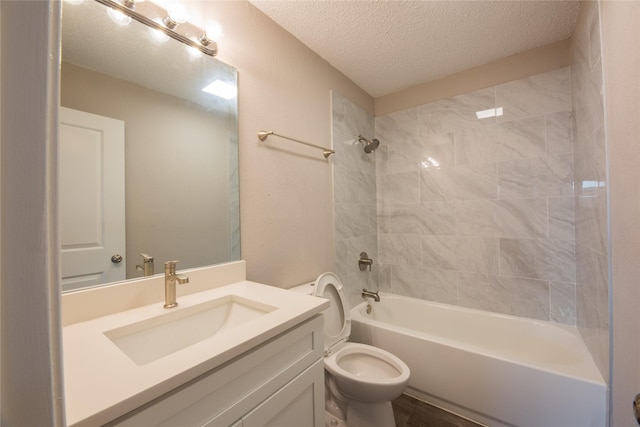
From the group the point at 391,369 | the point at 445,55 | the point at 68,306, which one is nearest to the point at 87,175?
the point at 68,306

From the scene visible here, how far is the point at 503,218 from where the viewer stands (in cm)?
192

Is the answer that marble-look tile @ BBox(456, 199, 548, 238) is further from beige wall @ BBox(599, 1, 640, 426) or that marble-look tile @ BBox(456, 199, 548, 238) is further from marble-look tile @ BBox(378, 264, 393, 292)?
beige wall @ BBox(599, 1, 640, 426)

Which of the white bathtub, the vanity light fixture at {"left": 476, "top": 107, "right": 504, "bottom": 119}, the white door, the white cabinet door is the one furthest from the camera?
the vanity light fixture at {"left": 476, "top": 107, "right": 504, "bottom": 119}

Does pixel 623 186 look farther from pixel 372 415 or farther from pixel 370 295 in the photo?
pixel 370 295

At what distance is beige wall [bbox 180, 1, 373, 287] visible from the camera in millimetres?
1341

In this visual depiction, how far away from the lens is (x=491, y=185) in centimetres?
196

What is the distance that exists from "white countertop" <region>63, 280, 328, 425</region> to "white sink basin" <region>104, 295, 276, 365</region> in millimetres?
28

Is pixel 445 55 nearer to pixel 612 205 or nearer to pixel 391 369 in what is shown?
pixel 612 205

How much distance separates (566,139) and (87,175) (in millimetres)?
2640

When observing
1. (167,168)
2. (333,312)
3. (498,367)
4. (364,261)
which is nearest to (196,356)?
(167,168)

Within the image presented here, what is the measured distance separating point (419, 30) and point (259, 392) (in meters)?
2.05

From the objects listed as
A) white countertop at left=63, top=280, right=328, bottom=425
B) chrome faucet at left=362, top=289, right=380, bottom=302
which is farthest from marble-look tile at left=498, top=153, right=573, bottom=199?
white countertop at left=63, top=280, right=328, bottom=425

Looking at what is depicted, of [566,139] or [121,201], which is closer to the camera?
[121,201]

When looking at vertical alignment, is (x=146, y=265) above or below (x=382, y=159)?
below
